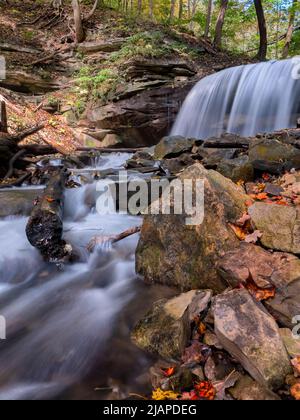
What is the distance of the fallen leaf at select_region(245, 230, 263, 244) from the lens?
324 cm

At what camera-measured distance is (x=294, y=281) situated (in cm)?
274

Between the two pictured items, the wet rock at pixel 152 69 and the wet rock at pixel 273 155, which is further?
the wet rock at pixel 152 69

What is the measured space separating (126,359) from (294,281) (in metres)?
1.58

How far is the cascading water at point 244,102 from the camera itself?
935 cm

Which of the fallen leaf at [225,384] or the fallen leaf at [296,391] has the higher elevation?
the fallen leaf at [296,391]

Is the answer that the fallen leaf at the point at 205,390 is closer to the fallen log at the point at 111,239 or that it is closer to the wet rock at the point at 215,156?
the fallen log at the point at 111,239

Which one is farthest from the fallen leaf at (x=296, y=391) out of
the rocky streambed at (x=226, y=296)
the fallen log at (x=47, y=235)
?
the fallen log at (x=47, y=235)

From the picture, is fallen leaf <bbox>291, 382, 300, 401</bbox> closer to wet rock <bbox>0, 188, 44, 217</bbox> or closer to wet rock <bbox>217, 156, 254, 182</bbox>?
wet rock <bbox>217, 156, 254, 182</bbox>

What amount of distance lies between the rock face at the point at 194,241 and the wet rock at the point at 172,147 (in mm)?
4182

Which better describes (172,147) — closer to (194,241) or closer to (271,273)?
(194,241)

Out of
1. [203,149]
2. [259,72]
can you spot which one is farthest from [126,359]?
[259,72]

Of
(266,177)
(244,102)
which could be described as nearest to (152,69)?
(244,102)

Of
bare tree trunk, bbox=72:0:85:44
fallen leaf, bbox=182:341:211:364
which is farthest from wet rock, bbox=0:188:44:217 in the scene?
bare tree trunk, bbox=72:0:85:44

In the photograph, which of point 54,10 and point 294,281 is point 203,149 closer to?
point 294,281
